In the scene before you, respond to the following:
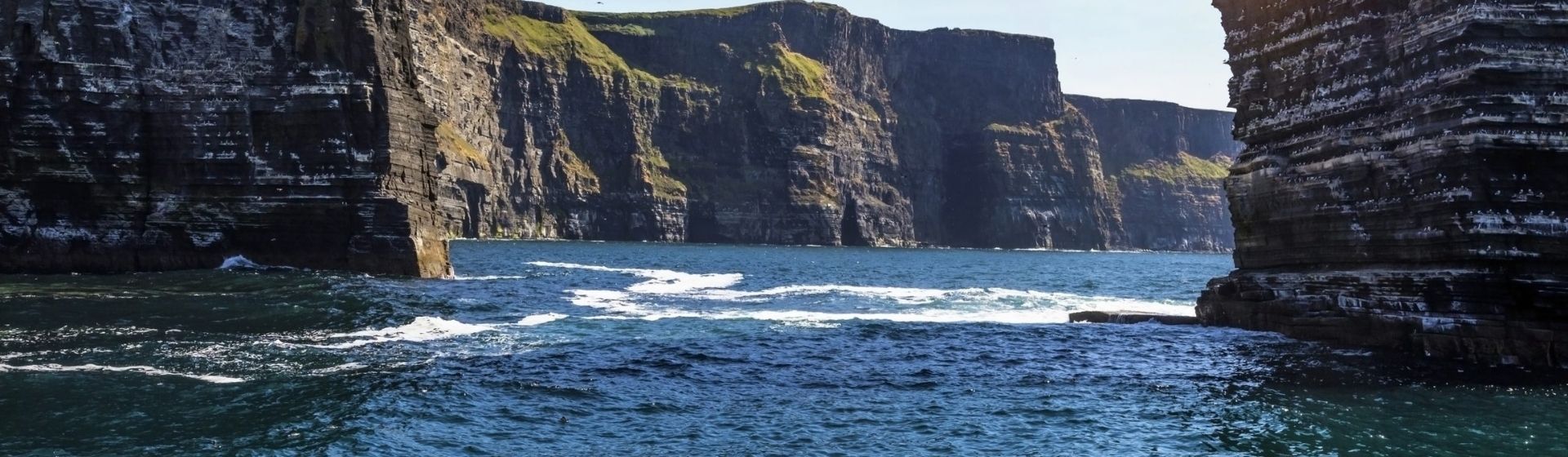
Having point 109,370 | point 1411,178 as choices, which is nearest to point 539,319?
point 109,370

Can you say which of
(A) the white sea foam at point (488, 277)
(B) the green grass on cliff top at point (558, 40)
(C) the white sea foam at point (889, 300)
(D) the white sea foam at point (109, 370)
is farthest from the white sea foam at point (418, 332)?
(B) the green grass on cliff top at point (558, 40)

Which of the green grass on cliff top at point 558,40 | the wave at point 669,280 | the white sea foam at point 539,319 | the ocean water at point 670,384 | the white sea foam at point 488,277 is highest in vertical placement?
the green grass on cliff top at point 558,40

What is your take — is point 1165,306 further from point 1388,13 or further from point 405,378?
point 405,378

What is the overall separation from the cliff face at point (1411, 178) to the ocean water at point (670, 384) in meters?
1.46

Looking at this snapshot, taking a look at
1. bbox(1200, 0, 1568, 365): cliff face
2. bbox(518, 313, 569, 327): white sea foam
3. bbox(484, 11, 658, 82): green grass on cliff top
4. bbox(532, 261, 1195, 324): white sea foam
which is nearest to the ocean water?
bbox(518, 313, 569, 327): white sea foam

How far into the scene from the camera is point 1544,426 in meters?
18.2

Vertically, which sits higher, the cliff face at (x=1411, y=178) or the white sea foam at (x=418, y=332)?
the cliff face at (x=1411, y=178)

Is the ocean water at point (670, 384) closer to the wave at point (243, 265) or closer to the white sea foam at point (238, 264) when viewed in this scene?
the wave at point (243, 265)

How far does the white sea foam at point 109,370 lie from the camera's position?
20.3m

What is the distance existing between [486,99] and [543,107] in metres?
15.0

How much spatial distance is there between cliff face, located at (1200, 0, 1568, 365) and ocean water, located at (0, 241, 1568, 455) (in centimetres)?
146

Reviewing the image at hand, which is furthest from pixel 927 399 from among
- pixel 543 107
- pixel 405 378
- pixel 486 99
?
pixel 543 107

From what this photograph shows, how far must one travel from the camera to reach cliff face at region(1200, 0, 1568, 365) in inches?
950

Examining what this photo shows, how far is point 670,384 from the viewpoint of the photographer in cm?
2203
